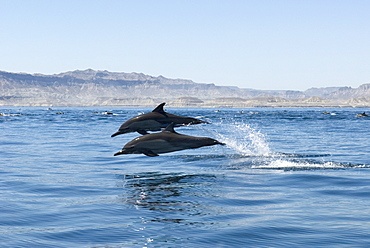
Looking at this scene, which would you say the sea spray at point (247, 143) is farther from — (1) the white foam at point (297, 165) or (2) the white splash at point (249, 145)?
(1) the white foam at point (297, 165)

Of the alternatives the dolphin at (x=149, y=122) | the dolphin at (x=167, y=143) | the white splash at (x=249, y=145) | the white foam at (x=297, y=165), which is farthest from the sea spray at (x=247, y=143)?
the dolphin at (x=167, y=143)

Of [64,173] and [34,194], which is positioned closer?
[34,194]

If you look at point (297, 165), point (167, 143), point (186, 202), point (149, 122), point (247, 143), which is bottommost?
point (247, 143)

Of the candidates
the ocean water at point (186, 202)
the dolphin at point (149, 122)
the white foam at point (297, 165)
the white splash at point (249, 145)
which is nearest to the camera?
the ocean water at point (186, 202)

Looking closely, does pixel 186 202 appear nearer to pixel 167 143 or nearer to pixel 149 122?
pixel 167 143

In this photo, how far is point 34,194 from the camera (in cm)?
1524

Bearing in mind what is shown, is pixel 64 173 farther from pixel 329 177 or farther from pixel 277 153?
pixel 277 153

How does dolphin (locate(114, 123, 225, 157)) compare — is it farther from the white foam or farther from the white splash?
the white splash

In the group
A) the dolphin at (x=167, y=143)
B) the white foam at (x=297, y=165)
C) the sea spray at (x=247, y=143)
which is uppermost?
the dolphin at (x=167, y=143)

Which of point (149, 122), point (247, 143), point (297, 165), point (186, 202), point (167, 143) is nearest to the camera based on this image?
point (186, 202)

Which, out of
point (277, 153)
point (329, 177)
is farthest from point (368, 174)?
point (277, 153)

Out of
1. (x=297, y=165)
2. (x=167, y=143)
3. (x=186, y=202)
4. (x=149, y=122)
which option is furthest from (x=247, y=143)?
(x=186, y=202)

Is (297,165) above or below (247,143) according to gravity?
above

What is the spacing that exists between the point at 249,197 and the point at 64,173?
8.38 metres
